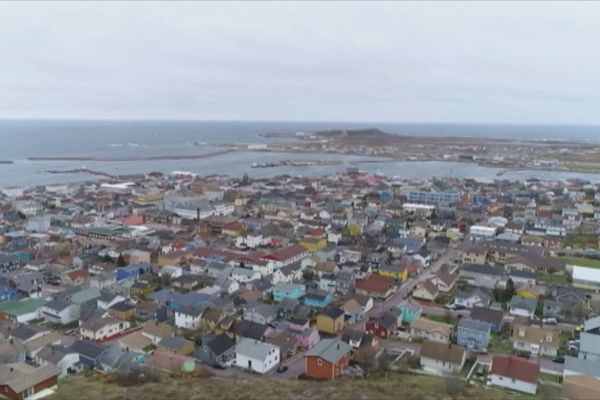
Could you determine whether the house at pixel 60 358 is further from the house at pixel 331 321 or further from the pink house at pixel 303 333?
the house at pixel 331 321

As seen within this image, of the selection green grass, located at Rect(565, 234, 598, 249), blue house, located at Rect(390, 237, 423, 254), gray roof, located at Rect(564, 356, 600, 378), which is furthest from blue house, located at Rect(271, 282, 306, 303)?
green grass, located at Rect(565, 234, 598, 249)

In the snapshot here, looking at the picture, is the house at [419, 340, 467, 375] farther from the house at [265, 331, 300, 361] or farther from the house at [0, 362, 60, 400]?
the house at [0, 362, 60, 400]

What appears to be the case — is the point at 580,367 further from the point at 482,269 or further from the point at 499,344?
the point at 482,269

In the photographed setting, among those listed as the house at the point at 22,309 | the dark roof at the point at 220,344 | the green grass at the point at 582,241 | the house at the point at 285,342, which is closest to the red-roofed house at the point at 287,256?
the house at the point at 285,342

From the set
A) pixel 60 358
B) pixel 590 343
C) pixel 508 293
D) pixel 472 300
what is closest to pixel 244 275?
pixel 60 358

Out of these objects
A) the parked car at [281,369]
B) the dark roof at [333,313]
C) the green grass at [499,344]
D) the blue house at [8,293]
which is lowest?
the parked car at [281,369]

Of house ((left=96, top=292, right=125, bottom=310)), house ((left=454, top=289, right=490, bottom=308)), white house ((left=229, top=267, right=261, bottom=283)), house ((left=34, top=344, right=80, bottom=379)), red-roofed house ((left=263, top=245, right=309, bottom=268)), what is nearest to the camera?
house ((left=34, top=344, right=80, bottom=379))
